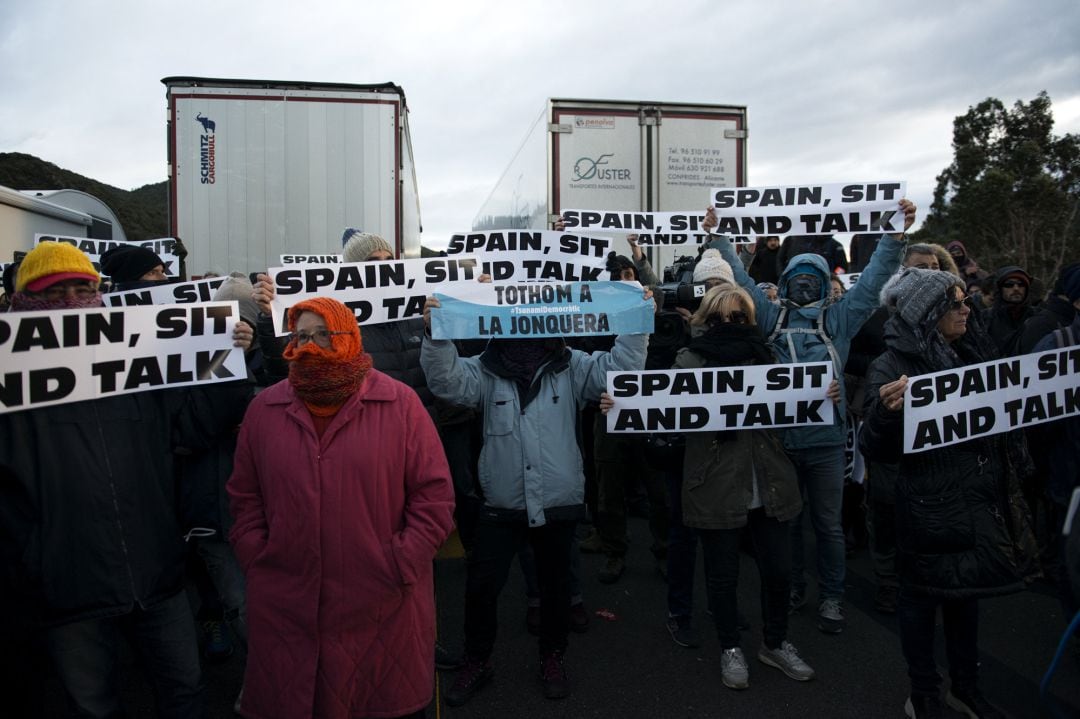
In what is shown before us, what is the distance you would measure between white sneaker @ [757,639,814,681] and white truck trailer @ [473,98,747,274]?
5.24 metres

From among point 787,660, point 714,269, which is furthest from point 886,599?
point 714,269

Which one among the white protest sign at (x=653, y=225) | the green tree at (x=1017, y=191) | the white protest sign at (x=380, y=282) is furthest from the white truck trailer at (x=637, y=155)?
the green tree at (x=1017, y=191)

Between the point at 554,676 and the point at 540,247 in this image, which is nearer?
the point at 554,676

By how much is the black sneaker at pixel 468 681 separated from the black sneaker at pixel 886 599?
2.51m

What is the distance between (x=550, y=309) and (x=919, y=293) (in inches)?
67.1

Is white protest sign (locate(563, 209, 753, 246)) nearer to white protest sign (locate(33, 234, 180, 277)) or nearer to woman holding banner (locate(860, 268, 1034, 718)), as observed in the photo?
woman holding banner (locate(860, 268, 1034, 718))

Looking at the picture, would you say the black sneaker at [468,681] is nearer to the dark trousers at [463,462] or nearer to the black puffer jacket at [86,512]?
the dark trousers at [463,462]

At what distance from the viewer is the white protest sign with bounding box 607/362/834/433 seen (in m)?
4.02

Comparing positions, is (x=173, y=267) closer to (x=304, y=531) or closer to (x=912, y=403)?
(x=304, y=531)

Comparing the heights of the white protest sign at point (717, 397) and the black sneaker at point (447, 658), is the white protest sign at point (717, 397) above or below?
above

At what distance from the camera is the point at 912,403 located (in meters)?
3.27

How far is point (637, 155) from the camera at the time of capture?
8.52 m

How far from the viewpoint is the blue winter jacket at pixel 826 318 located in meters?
4.30

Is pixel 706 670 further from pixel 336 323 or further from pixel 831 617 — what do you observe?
pixel 336 323
